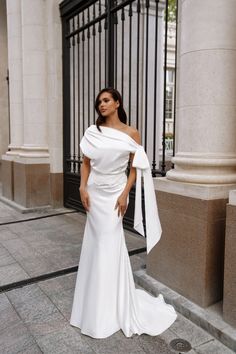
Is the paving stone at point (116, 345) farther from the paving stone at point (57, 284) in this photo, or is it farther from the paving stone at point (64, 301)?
the paving stone at point (57, 284)

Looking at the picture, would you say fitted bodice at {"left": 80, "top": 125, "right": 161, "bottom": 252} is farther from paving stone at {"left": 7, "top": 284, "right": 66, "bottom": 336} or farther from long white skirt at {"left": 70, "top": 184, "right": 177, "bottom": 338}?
paving stone at {"left": 7, "top": 284, "right": 66, "bottom": 336}

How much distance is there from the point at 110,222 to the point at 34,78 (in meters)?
5.87

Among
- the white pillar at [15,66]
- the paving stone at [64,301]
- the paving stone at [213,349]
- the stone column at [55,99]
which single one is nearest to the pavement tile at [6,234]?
the stone column at [55,99]

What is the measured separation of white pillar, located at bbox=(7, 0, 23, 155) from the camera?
8180 millimetres

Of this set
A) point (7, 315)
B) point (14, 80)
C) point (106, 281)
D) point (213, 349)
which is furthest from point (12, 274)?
point (14, 80)

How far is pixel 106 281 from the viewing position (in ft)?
9.69

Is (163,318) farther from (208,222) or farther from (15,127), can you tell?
(15,127)

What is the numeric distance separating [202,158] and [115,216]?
1.02 m

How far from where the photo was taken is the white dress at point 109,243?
2.89 metres

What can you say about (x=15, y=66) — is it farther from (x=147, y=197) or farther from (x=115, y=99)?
(x=147, y=197)

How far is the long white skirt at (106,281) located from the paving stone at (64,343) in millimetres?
94

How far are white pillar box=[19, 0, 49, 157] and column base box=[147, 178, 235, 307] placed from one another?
5068mm

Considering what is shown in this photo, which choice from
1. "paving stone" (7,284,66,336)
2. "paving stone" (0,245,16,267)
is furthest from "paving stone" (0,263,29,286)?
"paving stone" (7,284,66,336)

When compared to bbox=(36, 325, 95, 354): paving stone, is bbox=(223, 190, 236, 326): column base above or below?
above
